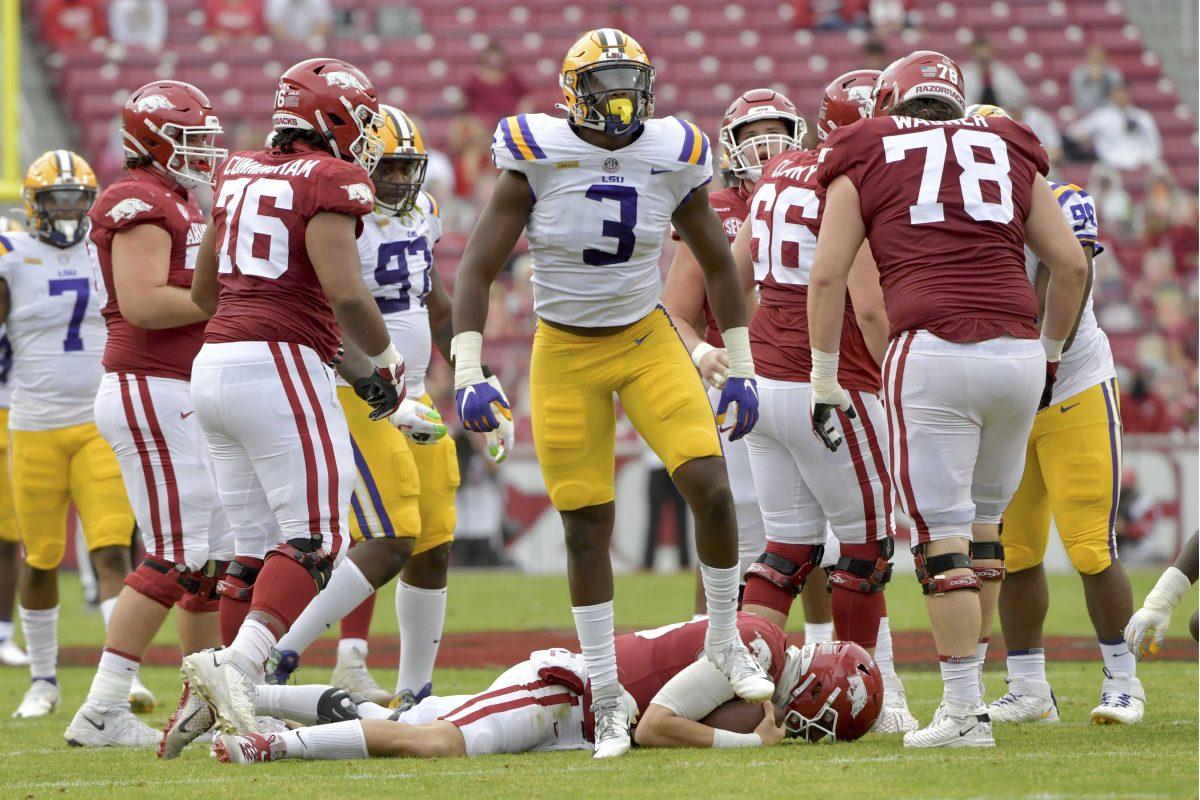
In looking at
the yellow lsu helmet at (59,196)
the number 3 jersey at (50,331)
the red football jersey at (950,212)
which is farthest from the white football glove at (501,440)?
the yellow lsu helmet at (59,196)

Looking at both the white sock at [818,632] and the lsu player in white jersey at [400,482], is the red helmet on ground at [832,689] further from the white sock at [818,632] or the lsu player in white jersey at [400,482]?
the lsu player in white jersey at [400,482]

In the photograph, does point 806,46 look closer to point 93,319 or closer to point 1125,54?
point 1125,54

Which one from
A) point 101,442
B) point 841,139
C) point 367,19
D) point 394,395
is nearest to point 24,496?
point 101,442

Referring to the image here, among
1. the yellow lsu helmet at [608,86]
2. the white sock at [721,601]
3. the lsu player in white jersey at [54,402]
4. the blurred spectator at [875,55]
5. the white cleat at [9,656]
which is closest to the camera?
the yellow lsu helmet at [608,86]

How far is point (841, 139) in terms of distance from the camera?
501cm

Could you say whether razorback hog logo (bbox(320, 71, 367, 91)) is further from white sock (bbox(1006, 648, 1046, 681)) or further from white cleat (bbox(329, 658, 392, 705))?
white sock (bbox(1006, 648, 1046, 681))

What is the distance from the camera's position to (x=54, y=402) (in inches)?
279

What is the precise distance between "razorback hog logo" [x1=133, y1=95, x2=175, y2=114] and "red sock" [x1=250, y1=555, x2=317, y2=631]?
1803mm

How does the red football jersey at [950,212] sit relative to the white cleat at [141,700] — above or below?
above

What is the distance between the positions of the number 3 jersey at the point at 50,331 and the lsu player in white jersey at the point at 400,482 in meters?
1.54

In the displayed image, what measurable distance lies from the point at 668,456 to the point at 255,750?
4.93ft

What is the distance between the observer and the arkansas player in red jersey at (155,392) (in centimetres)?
573

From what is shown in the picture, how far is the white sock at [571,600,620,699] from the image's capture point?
16.6 ft

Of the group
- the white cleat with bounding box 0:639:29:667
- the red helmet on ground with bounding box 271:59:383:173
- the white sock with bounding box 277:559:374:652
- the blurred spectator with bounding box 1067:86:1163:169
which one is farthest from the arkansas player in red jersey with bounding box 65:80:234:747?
the blurred spectator with bounding box 1067:86:1163:169
